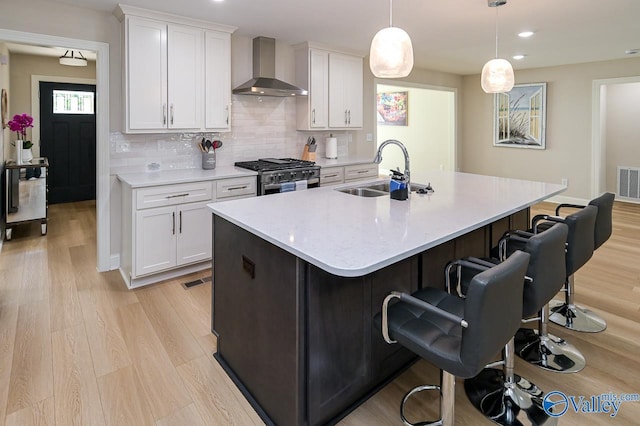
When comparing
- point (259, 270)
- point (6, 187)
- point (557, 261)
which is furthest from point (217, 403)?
point (6, 187)

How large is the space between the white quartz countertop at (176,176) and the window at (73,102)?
13.3ft

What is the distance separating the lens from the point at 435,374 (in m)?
2.25

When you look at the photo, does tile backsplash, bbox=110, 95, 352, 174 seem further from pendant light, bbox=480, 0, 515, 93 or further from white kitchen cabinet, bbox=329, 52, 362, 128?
pendant light, bbox=480, 0, 515, 93

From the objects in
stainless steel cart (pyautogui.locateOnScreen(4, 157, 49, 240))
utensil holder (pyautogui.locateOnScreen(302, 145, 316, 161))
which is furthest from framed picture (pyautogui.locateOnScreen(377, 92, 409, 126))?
stainless steel cart (pyautogui.locateOnScreen(4, 157, 49, 240))

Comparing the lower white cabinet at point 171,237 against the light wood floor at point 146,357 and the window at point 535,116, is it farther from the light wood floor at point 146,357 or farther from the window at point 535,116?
the window at point 535,116

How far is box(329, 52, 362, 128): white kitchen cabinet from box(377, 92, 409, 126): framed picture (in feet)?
13.9

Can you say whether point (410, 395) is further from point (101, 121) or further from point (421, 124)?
point (421, 124)

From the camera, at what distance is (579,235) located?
213 centimetres

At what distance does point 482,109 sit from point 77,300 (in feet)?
25.0

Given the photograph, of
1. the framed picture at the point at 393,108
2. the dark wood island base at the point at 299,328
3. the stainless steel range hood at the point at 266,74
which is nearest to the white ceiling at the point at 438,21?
the stainless steel range hood at the point at 266,74

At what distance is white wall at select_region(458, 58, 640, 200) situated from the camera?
6.54m

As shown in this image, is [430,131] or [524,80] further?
[430,131]

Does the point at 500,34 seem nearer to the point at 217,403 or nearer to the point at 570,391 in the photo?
the point at 570,391

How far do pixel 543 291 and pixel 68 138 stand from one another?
753cm
